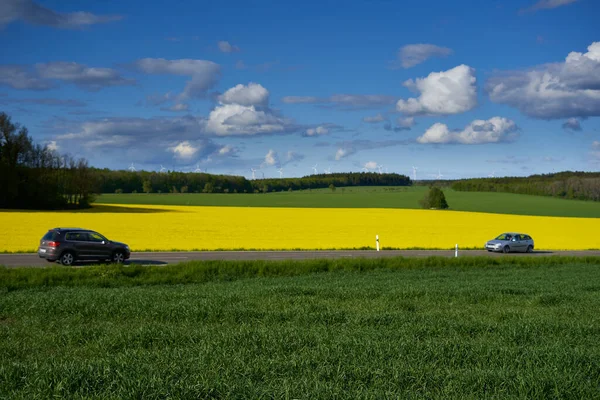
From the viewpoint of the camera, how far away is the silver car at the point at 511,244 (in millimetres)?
39906

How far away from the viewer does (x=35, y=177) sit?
77.7 meters

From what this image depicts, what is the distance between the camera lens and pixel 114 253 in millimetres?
27922

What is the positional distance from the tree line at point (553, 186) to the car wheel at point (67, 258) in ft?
414

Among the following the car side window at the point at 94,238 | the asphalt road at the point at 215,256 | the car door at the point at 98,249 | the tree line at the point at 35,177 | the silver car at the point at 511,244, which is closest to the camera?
the car door at the point at 98,249

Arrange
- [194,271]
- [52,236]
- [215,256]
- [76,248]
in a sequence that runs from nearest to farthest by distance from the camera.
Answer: [194,271] < [52,236] < [76,248] < [215,256]

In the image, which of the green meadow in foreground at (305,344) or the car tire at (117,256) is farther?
the car tire at (117,256)

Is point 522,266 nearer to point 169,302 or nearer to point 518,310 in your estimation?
point 518,310

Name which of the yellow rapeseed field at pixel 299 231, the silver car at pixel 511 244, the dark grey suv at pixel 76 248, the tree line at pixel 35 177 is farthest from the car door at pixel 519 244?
the tree line at pixel 35 177

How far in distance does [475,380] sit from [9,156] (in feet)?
278

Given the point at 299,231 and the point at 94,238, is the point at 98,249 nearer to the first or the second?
the point at 94,238

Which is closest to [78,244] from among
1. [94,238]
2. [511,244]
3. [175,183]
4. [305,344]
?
[94,238]

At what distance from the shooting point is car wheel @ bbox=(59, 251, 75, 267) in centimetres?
2680

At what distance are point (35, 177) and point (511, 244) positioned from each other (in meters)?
63.9

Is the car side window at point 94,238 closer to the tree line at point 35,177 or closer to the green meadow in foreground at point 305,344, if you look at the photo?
the green meadow in foreground at point 305,344
